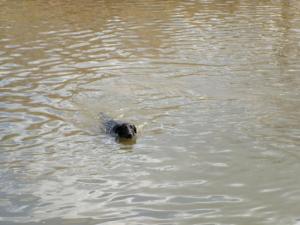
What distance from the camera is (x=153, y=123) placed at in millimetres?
9164

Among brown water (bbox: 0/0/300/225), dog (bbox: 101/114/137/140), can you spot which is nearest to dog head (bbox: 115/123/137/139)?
dog (bbox: 101/114/137/140)

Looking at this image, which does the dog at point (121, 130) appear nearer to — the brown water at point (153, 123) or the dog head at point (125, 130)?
the dog head at point (125, 130)

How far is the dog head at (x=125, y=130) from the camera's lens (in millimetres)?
8297

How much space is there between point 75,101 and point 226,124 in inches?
122

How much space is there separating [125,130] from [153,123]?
0.93 metres

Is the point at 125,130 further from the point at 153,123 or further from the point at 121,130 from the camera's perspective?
the point at 153,123

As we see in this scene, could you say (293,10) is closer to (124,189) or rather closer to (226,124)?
(226,124)

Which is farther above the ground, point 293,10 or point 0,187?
point 0,187

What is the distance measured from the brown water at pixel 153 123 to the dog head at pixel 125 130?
178mm

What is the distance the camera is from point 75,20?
19828mm

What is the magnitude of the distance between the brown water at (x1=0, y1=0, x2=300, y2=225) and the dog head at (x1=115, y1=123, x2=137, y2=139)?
178 mm

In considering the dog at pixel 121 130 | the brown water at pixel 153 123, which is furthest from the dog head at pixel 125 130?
the brown water at pixel 153 123

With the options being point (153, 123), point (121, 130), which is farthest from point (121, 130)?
point (153, 123)

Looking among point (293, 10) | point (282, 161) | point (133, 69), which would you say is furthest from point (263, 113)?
point (293, 10)
